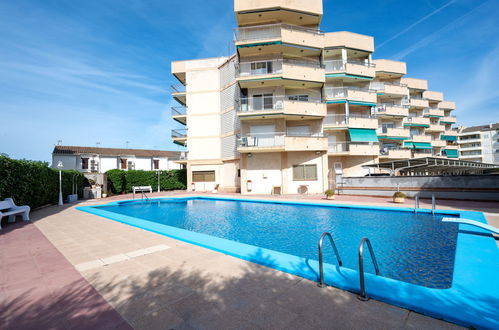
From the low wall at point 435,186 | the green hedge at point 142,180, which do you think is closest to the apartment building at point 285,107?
the low wall at point 435,186

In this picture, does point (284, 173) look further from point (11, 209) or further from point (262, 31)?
point (11, 209)

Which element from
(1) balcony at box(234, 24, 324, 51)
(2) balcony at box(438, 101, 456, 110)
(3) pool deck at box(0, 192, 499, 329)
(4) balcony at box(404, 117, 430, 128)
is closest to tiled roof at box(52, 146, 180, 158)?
(1) balcony at box(234, 24, 324, 51)

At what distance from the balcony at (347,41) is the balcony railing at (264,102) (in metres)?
7.57

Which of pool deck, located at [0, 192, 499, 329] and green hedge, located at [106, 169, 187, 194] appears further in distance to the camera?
green hedge, located at [106, 169, 187, 194]

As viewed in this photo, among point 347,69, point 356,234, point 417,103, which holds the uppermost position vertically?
point 347,69

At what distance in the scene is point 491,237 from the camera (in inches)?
231

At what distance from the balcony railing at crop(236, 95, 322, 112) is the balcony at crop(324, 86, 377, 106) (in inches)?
146

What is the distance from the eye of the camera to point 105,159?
40938mm

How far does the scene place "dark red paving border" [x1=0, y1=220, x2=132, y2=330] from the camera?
2740 millimetres

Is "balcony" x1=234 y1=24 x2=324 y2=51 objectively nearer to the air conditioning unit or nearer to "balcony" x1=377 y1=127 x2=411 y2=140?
"balcony" x1=377 y1=127 x2=411 y2=140

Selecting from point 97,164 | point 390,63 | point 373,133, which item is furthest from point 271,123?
point 97,164

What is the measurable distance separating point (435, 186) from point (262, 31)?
1861cm

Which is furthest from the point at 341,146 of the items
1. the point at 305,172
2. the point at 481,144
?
the point at 481,144

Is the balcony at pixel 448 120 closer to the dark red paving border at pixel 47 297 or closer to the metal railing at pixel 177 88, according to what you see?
the metal railing at pixel 177 88
